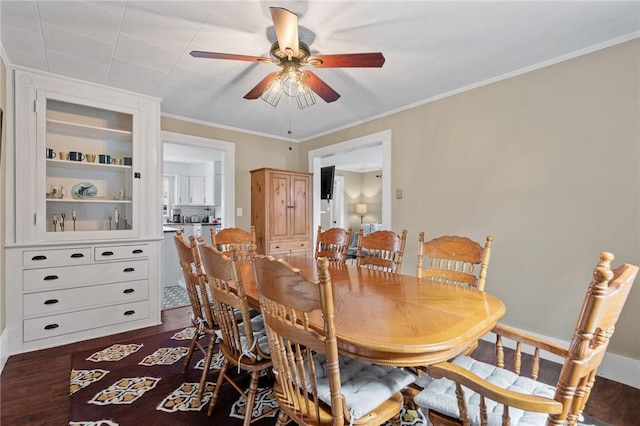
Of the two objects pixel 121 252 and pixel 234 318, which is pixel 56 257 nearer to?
pixel 121 252

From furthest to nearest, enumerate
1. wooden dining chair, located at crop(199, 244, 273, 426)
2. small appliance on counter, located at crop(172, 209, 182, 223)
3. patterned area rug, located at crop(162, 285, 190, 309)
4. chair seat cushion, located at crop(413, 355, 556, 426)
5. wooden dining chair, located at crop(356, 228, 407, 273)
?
1. small appliance on counter, located at crop(172, 209, 182, 223)
2. patterned area rug, located at crop(162, 285, 190, 309)
3. wooden dining chair, located at crop(356, 228, 407, 273)
4. wooden dining chair, located at crop(199, 244, 273, 426)
5. chair seat cushion, located at crop(413, 355, 556, 426)

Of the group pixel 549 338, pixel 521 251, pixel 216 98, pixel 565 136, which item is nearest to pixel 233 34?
pixel 216 98

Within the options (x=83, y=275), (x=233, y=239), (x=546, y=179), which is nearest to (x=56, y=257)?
(x=83, y=275)

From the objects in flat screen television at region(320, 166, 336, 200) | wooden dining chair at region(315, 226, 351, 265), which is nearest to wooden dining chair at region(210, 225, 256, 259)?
wooden dining chair at region(315, 226, 351, 265)

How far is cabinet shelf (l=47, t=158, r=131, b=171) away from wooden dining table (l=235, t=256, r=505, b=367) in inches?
93.9

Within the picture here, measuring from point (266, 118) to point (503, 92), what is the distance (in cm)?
267

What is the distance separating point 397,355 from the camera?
3.38 feet

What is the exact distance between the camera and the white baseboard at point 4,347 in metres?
2.38

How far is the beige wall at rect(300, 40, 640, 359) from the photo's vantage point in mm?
2199

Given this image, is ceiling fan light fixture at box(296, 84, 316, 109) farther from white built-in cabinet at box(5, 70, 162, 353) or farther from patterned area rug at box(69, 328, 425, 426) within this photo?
patterned area rug at box(69, 328, 425, 426)

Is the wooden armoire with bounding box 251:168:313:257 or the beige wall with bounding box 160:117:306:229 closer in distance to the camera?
the beige wall with bounding box 160:117:306:229

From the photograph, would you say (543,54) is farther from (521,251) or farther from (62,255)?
(62,255)

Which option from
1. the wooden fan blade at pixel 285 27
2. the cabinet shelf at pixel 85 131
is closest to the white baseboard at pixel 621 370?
the wooden fan blade at pixel 285 27

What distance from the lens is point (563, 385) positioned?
2.85ft
